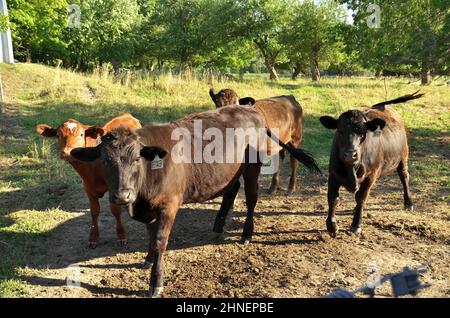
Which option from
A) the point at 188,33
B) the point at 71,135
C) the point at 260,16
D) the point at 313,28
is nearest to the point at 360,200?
the point at 71,135

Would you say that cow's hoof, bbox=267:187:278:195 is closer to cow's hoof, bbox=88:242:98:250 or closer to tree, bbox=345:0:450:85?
cow's hoof, bbox=88:242:98:250

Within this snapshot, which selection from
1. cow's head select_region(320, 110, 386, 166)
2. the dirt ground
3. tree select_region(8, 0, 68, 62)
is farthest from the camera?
tree select_region(8, 0, 68, 62)

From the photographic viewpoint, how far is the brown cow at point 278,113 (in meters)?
7.22

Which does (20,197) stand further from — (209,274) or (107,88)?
(107,88)

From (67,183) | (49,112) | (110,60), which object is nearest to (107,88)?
(49,112)

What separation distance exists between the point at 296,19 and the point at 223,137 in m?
32.5

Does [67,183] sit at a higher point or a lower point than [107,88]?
lower

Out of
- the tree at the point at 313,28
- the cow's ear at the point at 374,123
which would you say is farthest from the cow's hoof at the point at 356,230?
the tree at the point at 313,28

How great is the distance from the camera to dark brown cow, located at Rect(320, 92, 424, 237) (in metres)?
5.09

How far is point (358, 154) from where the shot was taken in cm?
511

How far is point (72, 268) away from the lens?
4.75 meters

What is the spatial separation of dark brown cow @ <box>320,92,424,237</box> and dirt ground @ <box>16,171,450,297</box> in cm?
58

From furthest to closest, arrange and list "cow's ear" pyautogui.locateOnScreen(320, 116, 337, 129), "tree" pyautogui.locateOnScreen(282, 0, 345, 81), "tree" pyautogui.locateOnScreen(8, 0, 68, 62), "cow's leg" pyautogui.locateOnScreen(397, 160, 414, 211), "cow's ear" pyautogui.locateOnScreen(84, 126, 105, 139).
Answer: "tree" pyautogui.locateOnScreen(282, 0, 345, 81) → "tree" pyautogui.locateOnScreen(8, 0, 68, 62) → "cow's leg" pyautogui.locateOnScreen(397, 160, 414, 211) → "cow's ear" pyautogui.locateOnScreen(320, 116, 337, 129) → "cow's ear" pyautogui.locateOnScreen(84, 126, 105, 139)

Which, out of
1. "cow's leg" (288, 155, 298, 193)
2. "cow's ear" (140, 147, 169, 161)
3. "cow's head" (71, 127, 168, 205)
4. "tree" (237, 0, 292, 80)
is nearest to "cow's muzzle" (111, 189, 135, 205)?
"cow's head" (71, 127, 168, 205)
